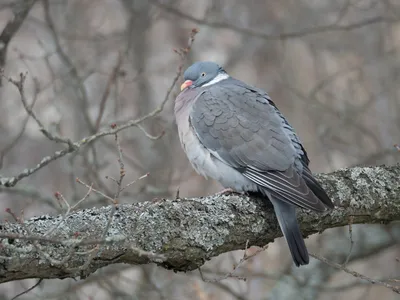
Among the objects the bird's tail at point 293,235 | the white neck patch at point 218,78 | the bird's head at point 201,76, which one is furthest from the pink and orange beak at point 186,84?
the bird's tail at point 293,235

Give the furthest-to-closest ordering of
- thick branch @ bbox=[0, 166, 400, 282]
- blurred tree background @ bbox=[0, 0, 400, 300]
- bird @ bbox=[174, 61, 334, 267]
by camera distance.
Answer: blurred tree background @ bbox=[0, 0, 400, 300], bird @ bbox=[174, 61, 334, 267], thick branch @ bbox=[0, 166, 400, 282]

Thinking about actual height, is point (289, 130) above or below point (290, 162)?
above

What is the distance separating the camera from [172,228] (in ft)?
9.86

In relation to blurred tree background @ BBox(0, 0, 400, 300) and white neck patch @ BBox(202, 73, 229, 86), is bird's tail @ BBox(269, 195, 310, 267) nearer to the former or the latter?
blurred tree background @ BBox(0, 0, 400, 300)

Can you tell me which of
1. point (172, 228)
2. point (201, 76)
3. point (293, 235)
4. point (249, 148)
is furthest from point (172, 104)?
point (172, 228)

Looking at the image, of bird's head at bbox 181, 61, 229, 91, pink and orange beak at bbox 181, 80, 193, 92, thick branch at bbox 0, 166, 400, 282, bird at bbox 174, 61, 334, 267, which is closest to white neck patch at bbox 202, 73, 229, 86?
bird's head at bbox 181, 61, 229, 91

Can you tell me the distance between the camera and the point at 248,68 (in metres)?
11.2

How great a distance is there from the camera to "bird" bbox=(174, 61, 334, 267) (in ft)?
11.8

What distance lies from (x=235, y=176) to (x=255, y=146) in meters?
0.25

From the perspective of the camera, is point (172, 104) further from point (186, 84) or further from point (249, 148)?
point (249, 148)

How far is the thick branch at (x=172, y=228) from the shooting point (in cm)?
250

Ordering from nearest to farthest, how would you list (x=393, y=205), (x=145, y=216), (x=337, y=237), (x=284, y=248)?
(x=145, y=216) → (x=393, y=205) → (x=337, y=237) → (x=284, y=248)

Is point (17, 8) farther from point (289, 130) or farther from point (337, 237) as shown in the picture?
point (337, 237)

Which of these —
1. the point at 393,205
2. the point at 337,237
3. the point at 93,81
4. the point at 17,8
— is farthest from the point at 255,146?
the point at 93,81
